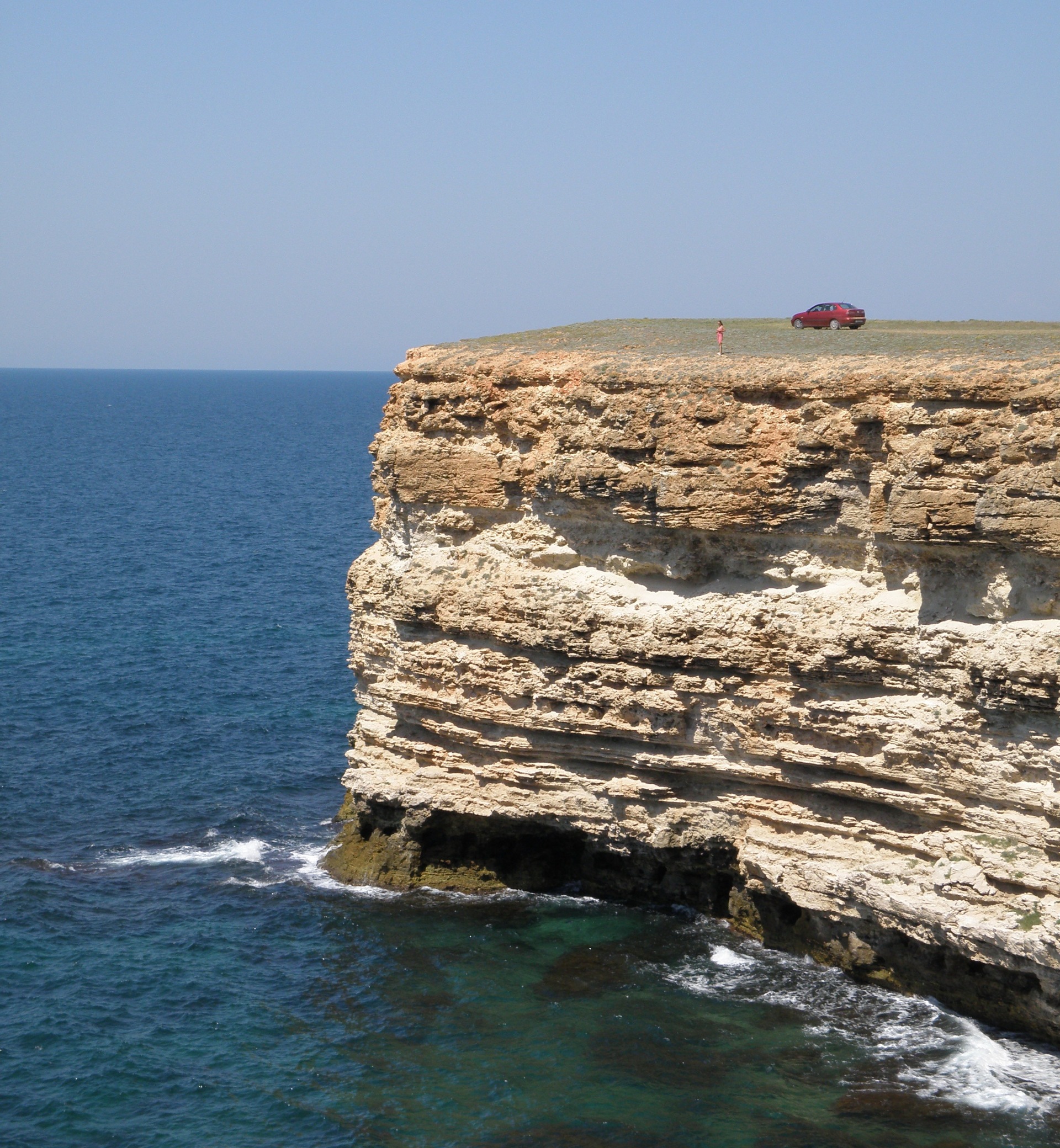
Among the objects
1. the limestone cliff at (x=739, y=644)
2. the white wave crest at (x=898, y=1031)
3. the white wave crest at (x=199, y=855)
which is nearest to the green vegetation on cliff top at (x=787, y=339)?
the limestone cliff at (x=739, y=644)

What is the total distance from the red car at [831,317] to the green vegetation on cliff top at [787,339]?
0.50m

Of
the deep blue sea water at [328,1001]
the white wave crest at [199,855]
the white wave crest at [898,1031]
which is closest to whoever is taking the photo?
the deep blue sea water at [328,1001]

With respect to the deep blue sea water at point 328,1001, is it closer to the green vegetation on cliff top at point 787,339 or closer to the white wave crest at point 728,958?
the white wave crest at point 728,958

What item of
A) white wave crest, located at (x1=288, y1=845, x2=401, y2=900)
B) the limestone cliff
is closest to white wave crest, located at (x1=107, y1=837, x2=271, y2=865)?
white wave crest, located at (x1=288, y1=845, x2=401, y2=900)

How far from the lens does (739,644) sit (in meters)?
28.7

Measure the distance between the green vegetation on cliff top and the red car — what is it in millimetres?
498

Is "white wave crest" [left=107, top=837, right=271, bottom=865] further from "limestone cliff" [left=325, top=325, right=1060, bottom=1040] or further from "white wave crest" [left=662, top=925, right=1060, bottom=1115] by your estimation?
"white wave crest" [left=662, top=925, right=1060, bottom=1115]

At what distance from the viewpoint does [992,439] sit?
25312 millimetres

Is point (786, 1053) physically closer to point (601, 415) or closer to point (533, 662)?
point (533, 662)

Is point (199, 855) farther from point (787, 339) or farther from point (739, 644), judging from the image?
point (787, 339)

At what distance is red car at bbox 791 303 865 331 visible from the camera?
40125mm

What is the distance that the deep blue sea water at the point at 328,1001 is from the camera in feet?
78.6

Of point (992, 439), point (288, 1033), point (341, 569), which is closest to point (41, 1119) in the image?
point (288, 1033)

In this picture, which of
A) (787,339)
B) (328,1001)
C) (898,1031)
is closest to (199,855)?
(328,1001)
